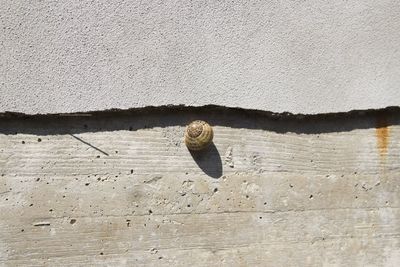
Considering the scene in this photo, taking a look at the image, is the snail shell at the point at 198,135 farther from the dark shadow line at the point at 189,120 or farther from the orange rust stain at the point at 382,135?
the orange rust stain at the point at 382,135

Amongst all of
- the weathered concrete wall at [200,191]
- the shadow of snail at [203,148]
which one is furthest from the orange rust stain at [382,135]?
the shadow of snail at [203,148]

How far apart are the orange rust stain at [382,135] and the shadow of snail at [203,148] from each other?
79 cm

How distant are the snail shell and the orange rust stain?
2.76 feet

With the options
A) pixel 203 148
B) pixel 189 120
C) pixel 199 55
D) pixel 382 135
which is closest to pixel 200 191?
pixel 203 148

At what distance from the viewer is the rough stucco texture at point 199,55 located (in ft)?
6.90

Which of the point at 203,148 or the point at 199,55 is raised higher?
the point at 199,55

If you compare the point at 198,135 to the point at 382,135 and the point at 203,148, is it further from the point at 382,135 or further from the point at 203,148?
the point at 382,135

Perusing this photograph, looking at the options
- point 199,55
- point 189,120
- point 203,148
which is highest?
point 199,55

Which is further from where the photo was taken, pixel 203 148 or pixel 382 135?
pixel 382 135

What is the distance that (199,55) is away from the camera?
7.50 feet

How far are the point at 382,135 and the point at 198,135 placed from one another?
92 centimetres

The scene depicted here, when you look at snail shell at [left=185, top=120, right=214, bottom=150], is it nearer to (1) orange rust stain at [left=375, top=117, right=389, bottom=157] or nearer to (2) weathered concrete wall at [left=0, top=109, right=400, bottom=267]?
(2) weathered concrete wall at [left=0, top=109, right=400, bottom=267]

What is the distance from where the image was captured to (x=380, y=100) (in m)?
2.54

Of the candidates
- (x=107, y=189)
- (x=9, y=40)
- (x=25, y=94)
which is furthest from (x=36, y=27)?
(x=107, y=189)
